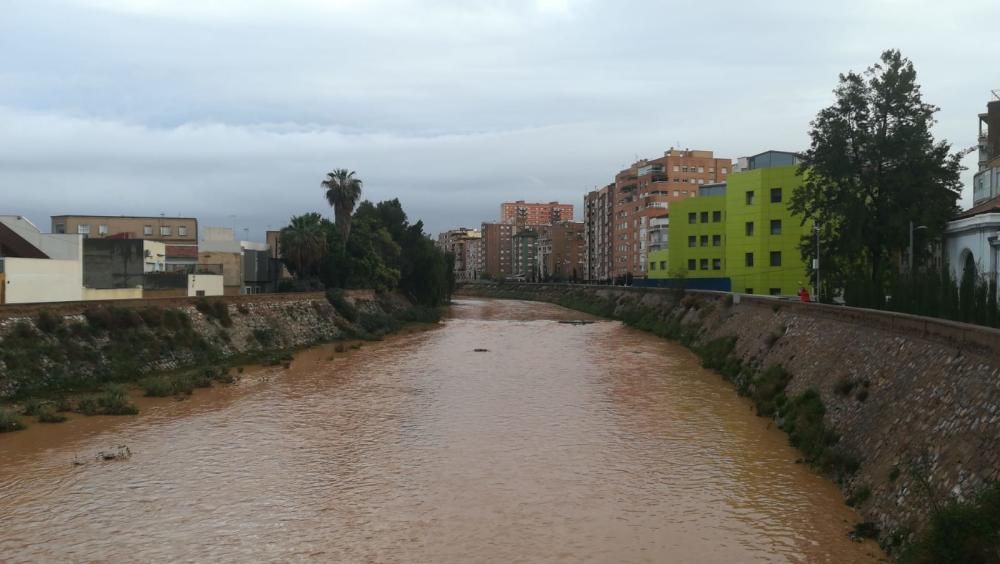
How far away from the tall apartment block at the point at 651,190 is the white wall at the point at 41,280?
85.3 metres

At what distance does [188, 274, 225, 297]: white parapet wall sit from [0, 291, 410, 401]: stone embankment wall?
19.1 feet

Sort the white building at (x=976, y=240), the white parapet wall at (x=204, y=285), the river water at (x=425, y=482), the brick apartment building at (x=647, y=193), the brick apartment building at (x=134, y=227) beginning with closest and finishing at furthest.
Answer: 1. the river water at (x=425, y=482)
2. the white building at (x=976, y=240)
3. the white parapet wall at (x=204, y=285)
4. the brick apartment building at (x=134, y=227)
5. the brick apartment building at (x=647, y=193)

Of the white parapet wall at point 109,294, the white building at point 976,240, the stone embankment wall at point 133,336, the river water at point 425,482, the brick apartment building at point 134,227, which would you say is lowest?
the river water at point 425,482

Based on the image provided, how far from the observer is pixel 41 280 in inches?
1585

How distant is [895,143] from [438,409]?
28885 millimetres

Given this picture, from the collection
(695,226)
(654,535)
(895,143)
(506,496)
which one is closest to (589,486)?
(506,496)

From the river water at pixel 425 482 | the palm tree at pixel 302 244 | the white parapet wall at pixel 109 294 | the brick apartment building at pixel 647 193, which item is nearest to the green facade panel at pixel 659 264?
the brick apartment building at pixel 647 193

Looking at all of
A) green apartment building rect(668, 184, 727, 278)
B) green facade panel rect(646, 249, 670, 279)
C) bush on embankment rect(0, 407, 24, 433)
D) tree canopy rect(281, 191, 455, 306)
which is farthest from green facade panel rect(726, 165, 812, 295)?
bush on embankment rect(0, 407, 24, 433)

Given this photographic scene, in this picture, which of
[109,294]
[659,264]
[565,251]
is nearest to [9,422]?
[109,294]

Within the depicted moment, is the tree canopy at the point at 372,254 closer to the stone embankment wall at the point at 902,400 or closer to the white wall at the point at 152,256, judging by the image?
the white wall at the point at 152,256

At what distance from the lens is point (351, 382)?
1422 inches

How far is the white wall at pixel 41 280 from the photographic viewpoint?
38.0 metres

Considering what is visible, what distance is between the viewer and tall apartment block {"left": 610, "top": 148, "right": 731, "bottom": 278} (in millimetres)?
117625

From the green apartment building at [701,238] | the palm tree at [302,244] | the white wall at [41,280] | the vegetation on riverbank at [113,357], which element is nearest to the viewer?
the vegetation on riverbank at [113,357]
